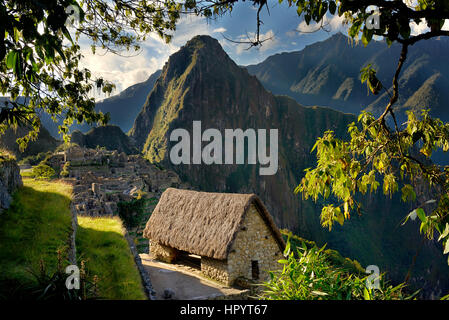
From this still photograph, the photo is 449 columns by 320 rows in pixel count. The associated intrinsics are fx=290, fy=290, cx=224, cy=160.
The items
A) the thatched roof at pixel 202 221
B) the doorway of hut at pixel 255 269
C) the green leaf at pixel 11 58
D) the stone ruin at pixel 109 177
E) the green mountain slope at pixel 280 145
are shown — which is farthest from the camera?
the green mountain slope at pixel 280 145

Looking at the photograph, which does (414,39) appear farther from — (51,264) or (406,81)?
(406,81)

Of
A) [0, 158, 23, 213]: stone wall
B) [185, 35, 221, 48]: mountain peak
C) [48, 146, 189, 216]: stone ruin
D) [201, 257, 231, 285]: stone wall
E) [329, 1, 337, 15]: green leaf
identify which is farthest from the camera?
[185, 35, 221, 48]: mountain peak

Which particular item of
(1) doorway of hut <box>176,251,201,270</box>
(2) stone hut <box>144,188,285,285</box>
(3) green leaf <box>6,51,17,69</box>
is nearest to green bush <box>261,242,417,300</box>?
(3) green leaf <box>6,51,17,69</box>

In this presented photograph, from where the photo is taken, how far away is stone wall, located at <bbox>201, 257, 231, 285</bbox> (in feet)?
36.7

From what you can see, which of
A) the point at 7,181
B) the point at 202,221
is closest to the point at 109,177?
the point at 202,221

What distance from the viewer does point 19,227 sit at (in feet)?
20.5

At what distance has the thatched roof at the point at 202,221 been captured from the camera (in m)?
11.8

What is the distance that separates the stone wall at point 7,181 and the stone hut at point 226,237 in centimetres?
691

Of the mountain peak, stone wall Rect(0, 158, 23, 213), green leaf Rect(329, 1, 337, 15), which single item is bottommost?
stone wall Rect(0, 158, 23, 213)

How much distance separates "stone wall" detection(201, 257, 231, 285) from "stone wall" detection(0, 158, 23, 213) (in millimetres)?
7256

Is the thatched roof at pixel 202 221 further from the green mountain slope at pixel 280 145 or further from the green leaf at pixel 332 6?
the green mountain slope at pixel 280 145

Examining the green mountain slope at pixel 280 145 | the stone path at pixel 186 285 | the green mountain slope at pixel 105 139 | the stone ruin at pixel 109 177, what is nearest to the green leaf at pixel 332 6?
the stone path at pixel 186 285

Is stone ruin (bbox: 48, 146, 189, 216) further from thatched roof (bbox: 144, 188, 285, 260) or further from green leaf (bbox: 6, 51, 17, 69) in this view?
green leaf (bbox: 6, 51, 17, 69)
